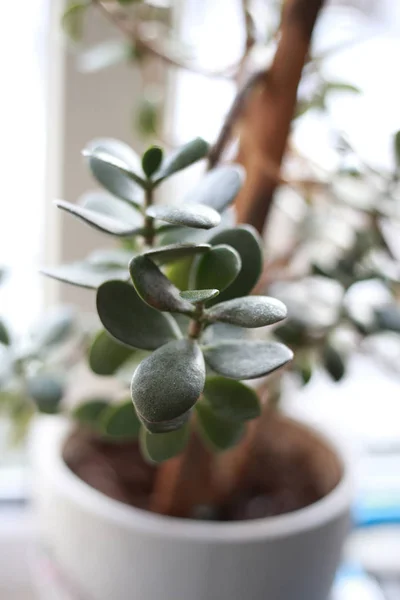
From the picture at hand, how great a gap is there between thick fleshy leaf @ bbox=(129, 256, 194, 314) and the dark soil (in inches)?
17.0

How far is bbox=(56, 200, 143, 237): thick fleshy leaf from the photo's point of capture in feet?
1.00

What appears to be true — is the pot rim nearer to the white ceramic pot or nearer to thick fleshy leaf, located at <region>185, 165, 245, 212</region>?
the white ceramic pot

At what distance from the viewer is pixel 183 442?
1.36 ft

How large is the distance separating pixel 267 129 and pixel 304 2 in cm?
10

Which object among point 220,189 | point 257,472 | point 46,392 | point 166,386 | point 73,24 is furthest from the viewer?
point 257,472

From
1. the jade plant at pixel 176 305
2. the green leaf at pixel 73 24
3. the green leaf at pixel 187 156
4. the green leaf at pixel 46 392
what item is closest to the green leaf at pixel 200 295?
the jade plant at pixel 176 305

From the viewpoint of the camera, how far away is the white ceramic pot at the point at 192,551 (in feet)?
1.75

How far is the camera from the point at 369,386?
132 cm

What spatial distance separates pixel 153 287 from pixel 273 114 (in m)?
0.31

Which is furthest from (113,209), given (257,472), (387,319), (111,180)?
(257,472)

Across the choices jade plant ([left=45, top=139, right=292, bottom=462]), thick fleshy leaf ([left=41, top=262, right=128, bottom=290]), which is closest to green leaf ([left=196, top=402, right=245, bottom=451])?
jade plant ([left=45, top=139, right=292, bottom=462])

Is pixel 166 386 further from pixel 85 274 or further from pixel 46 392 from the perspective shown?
pixel 46 392

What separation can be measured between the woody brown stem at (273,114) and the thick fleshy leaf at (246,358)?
265 millimetres

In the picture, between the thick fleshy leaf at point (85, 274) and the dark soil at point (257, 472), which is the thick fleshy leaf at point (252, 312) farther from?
the dark soil at point (257, 472)
